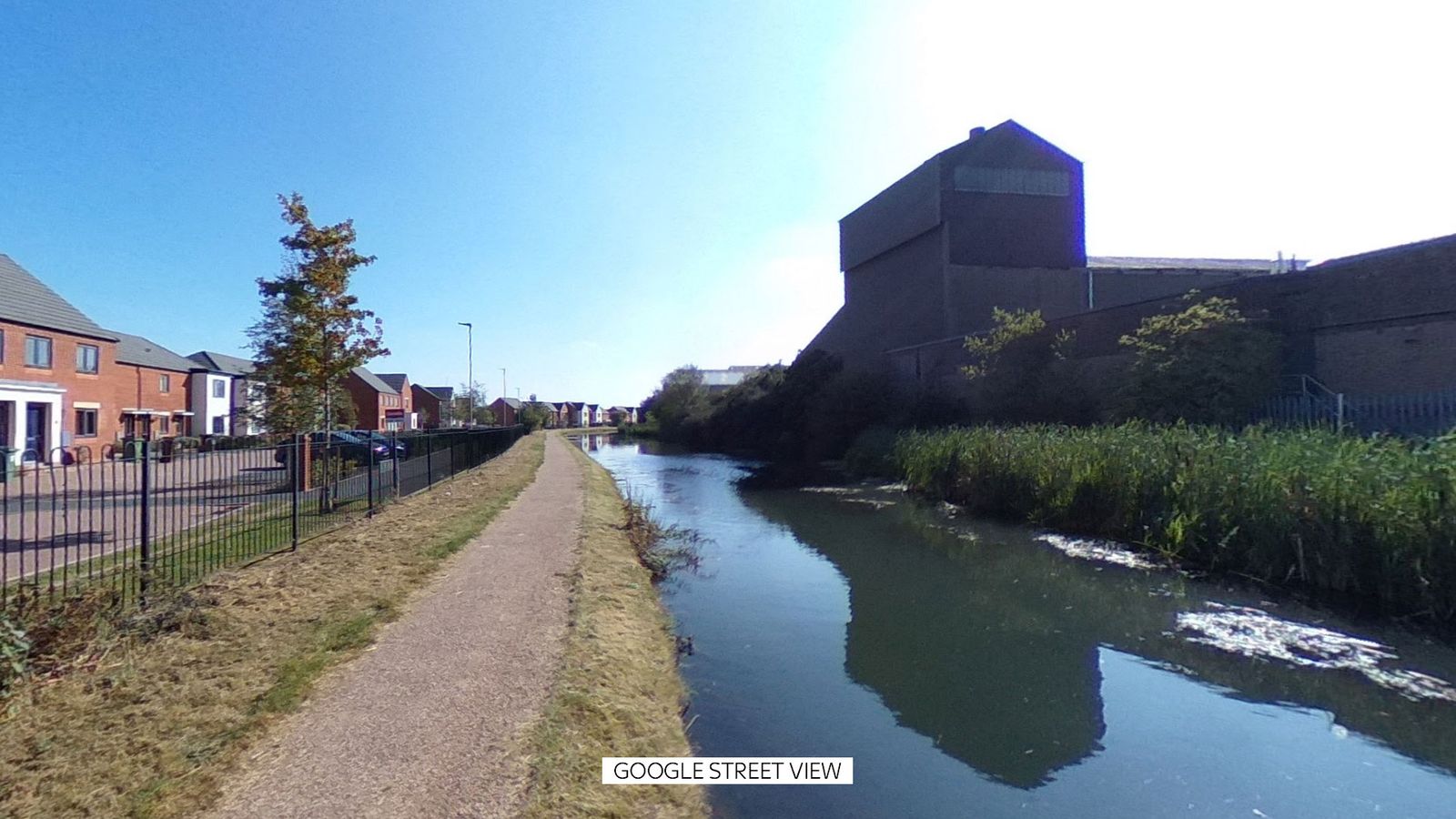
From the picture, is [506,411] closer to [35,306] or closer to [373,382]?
[373,382]

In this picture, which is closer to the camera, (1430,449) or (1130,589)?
(1430,449)

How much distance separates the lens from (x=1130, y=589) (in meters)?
10.1

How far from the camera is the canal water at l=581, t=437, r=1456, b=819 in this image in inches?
190

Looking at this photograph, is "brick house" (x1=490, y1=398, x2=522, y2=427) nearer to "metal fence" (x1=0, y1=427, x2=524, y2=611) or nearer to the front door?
the front door

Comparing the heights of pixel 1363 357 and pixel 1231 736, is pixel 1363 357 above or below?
above

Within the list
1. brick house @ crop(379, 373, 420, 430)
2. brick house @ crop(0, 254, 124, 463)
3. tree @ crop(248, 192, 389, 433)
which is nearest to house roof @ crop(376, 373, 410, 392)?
brick house @ crop(379, 373, 420, 430)

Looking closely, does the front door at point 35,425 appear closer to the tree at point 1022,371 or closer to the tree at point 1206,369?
the tree at point 1022,371

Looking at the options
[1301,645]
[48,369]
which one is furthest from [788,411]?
[1301,645]

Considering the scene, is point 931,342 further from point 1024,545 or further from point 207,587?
point 207,587

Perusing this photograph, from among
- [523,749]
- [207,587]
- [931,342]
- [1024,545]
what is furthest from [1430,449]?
[931,342]

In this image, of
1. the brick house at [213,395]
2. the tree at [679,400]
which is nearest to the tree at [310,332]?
the brick house at [213,395]

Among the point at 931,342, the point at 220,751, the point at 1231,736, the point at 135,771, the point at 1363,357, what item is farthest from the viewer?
the point at 931,342

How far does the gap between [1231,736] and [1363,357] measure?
16.7 m

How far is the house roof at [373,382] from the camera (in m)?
59.4
